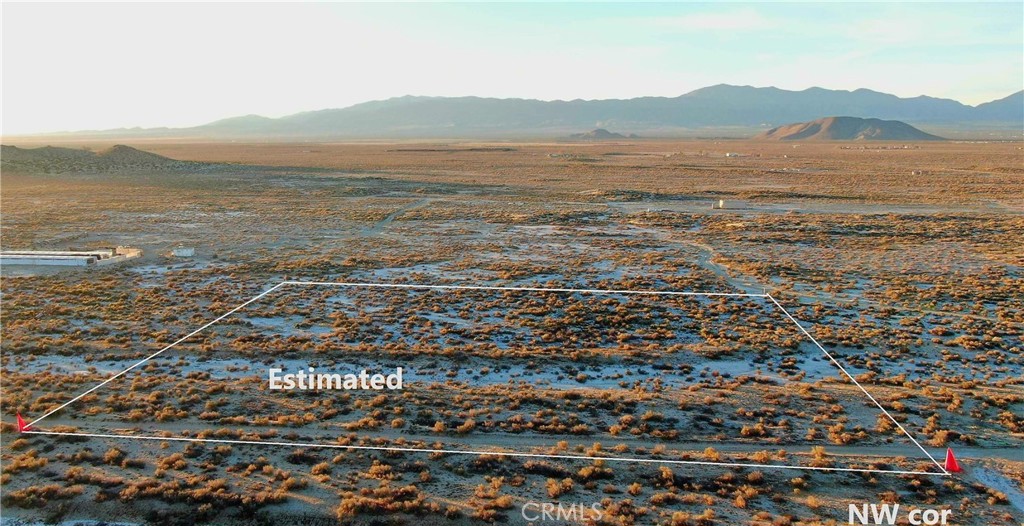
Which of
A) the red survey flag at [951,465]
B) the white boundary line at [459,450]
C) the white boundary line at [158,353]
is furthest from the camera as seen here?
the white boundary line at [158,353]

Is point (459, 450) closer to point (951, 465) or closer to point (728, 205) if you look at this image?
point (951, 465)

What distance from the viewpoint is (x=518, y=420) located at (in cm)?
1486

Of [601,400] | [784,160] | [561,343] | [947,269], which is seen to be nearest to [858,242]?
[947,269]

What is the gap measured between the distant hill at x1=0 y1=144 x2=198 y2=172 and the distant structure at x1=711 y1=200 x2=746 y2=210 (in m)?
73.6

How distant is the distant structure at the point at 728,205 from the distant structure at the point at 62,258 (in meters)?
40.7

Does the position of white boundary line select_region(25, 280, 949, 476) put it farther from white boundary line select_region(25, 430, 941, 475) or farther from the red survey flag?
the red survey flag

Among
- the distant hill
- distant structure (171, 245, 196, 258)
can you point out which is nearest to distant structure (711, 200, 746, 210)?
distant structure (171, 245, 196, 258)

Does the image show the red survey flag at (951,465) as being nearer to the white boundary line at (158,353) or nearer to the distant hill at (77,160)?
the white boundary line at (158,353)

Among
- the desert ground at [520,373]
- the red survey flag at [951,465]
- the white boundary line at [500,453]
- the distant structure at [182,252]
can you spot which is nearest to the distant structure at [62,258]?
the desert ground at [520,373]

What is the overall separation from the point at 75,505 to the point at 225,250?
25.1 metres

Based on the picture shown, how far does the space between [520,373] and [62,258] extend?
2457 cm

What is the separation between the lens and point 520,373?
18.0 m

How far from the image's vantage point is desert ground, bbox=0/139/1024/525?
12.0 metres

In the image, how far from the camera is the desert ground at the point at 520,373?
39.5ft
